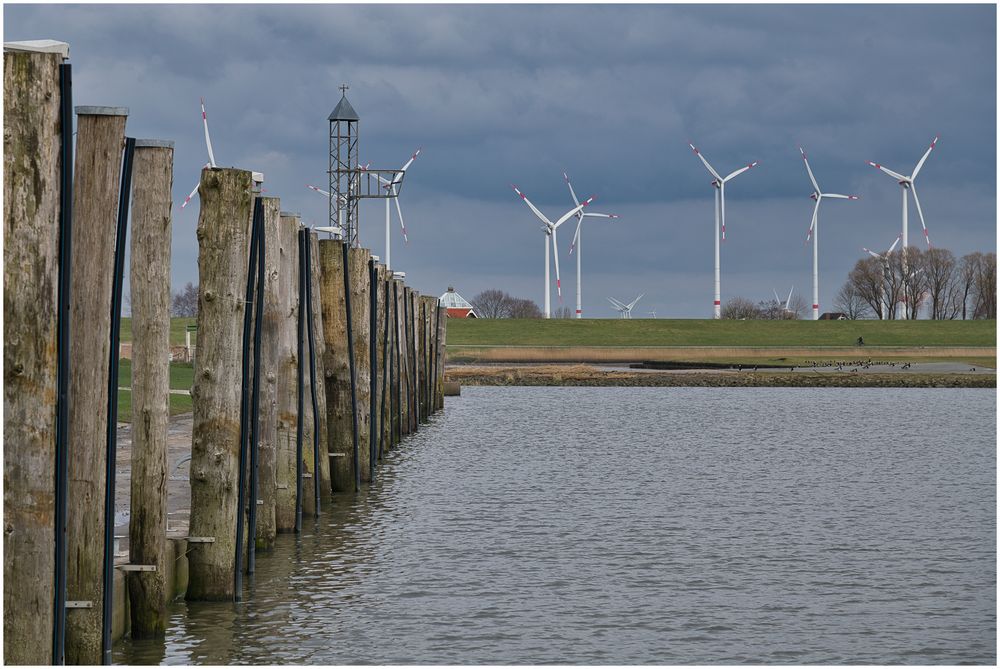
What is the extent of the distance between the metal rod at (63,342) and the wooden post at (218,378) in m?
3.91

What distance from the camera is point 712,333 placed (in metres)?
124

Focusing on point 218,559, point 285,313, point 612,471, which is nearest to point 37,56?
point 218,559

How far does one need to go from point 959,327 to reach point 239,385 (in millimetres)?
118775

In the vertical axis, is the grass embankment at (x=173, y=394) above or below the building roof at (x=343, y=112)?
below

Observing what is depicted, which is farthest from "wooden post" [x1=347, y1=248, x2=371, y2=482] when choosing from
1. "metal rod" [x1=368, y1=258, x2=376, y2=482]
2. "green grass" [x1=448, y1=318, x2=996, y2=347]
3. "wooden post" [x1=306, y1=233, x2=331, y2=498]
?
"green grass" [x1=448, y1=318, x2=996, y2=347]

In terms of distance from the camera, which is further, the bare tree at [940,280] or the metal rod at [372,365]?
the bare tree at [940,280]

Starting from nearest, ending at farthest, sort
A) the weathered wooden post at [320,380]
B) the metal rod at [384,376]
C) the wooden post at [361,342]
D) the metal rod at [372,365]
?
the weathered wooden post at [320,380] → the wooden post at [361,342] → the metal rod at [372,365] → the metal rod at [384,376]

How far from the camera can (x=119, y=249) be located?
36.3 feet

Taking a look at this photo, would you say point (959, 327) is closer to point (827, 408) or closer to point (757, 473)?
point (827, 408)

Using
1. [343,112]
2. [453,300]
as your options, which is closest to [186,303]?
[453,300]

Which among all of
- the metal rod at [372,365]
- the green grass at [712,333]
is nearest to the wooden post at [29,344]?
the metal rod at [372,365]

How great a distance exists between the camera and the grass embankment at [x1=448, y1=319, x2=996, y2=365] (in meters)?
101

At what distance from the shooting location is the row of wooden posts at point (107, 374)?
30.6ft

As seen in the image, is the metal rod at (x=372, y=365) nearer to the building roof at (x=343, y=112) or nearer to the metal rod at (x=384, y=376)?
the metal rod at (x=384, y=376)
